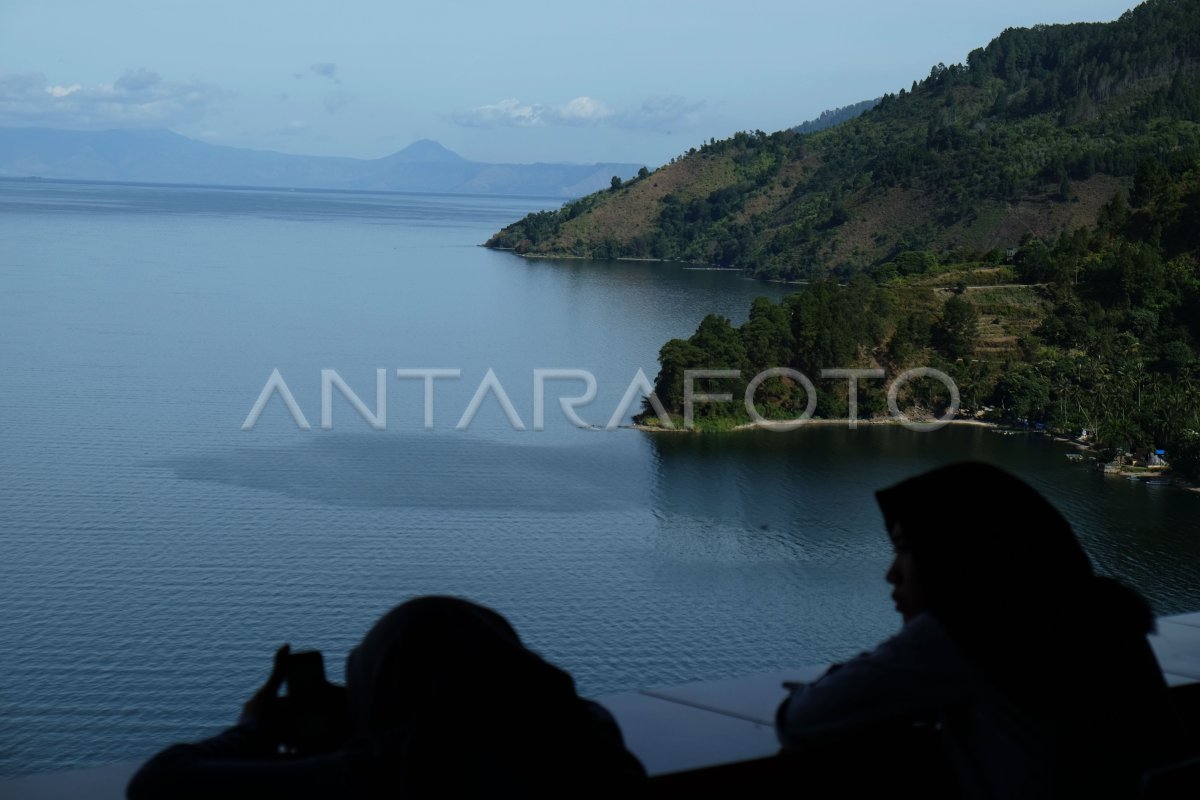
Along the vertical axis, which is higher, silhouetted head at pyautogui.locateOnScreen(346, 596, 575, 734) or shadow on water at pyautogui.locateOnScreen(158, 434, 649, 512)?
silhouetted head at pyautogui.locateOnScreen(346, 596, 575, 734)

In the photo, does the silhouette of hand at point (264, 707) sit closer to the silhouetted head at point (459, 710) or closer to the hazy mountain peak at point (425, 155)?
the silhouetted head at point (459, 710)

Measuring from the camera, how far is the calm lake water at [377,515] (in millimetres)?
11992

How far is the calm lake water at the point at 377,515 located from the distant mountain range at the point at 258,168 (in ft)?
291

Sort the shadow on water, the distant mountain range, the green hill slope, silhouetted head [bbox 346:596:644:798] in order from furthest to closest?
1. the distant mountain range
2. the green hill slope
3. the shadow on water
4. silhouetted head [bbox 346:596:644:798]

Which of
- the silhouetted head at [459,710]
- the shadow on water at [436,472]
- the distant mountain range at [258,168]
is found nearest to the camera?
the silhouetted head at [459,710]

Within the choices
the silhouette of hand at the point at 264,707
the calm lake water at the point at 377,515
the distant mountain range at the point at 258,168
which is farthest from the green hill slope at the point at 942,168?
the distant mountain range at the point at 258,168

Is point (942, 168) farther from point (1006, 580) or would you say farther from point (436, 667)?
point (436, 667)

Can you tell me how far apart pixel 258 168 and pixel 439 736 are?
143 m

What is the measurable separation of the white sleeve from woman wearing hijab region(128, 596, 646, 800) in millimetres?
176

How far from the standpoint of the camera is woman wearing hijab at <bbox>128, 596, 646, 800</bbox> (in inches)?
29.4

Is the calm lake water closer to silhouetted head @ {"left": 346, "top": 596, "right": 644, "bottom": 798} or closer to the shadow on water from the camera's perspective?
the shadow on water

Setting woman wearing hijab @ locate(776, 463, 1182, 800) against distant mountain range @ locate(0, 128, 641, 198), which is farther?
distant mountain range @ locate(0, 128, 641, 198)

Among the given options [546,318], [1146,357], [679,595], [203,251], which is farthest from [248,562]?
[203,251]

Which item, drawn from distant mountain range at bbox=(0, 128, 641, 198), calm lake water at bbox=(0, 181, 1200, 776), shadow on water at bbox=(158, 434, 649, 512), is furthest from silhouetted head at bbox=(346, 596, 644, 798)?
distant mountain range at bbox=(0, 128, 641, 198)
